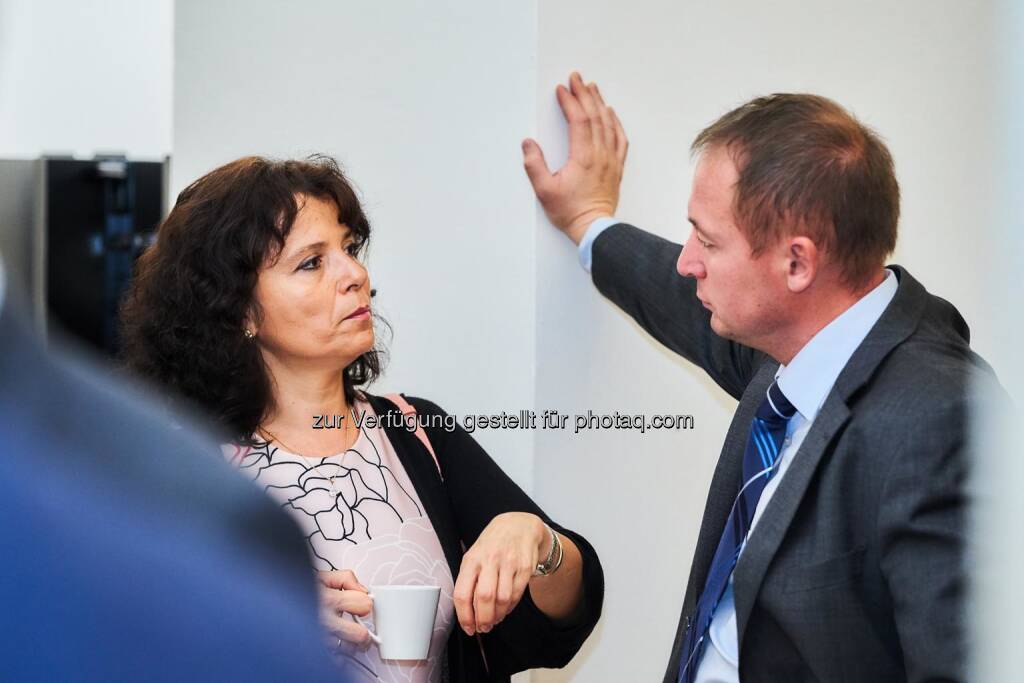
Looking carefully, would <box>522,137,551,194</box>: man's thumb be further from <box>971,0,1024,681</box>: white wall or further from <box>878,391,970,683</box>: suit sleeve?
<box>971,0,1024,681</box>: white wall

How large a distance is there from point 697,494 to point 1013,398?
1.65 metres

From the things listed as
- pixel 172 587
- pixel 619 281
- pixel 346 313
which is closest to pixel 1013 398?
pixel 172 587

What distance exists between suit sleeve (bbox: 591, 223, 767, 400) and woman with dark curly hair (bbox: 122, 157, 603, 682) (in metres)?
A: 0.37

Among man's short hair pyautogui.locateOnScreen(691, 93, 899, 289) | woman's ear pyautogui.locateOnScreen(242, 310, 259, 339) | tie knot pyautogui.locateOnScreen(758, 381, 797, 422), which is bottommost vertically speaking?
tie knot pyautogui.locateOnScreen(758, 381, 797, 422)

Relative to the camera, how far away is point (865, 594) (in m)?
1.23

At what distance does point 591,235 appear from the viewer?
71.0 inches

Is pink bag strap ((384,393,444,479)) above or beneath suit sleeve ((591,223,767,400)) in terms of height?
beneath

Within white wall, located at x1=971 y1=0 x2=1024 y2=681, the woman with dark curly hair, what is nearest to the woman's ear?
the woman with dark curly hair

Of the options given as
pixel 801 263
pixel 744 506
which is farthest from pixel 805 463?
pixel 801 263

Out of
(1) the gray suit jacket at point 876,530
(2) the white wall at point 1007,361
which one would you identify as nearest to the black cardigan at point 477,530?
(1) the gray suit jacket at point 876,530

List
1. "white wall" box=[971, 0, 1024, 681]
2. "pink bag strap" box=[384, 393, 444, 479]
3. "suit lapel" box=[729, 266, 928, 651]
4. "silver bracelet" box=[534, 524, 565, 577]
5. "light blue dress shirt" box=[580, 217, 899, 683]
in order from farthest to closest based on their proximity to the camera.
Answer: "pink bag strap" box=[384, 393, 444, 479] → "silver bracelet" box=[534, 524, 565, 577] → "light blue dress shirt" box=[580, 217, 899, 683] → "suit lapel" box=[729, 266, 928, 651] → "white wall" box=[971, 0, 1024, 681]

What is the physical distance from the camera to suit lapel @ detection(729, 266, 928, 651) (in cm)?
125

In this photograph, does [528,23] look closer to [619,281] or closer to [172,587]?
[619,281]

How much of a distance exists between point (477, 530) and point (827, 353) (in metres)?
0.54
